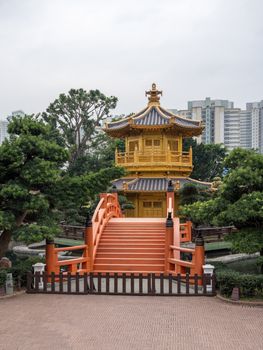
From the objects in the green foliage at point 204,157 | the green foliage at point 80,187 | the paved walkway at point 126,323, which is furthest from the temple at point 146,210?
the green foliage at point 204,157

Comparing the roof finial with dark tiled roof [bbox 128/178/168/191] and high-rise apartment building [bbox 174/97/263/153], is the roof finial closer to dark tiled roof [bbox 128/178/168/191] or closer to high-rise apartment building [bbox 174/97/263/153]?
dark tiled roof [bbox 128/178/168/191]

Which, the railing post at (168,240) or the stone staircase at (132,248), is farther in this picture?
the stone staircase at (132,248)

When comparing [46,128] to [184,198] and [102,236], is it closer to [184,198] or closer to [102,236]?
[102,236]

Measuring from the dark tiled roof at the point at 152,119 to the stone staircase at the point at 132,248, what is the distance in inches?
371

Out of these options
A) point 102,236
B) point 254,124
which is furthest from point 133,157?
point 254,124

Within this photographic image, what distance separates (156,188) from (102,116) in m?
13.6

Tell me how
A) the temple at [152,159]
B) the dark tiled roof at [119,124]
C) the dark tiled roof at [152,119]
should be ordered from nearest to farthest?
1. the temple at [152,159]
2. the dark tiled roof at [152,119]
3. the dark tiled roof at [119,124]

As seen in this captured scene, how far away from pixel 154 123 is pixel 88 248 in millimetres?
12457

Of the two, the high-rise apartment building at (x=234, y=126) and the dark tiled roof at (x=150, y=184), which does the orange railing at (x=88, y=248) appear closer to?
the dark tiled roof at (x=150, y=184)

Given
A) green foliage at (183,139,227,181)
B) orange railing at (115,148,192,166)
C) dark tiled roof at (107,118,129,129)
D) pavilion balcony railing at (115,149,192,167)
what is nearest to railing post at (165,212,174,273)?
pavilion balcony railing at (115,149,192,167)

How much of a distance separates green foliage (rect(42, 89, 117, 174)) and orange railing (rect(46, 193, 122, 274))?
1596 cm

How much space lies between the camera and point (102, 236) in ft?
54.2

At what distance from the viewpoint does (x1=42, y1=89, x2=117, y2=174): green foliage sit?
34.8m

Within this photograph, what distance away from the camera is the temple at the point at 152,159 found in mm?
25438
